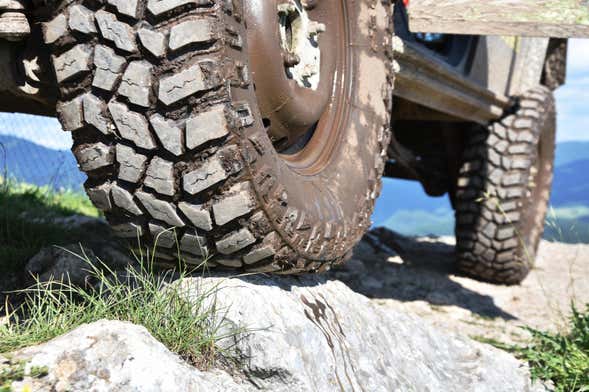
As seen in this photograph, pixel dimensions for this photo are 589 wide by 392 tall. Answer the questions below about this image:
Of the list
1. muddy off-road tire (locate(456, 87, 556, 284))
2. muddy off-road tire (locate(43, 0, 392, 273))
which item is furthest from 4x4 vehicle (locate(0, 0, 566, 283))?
muddy off-road tire (locate(456, 87, 556, 284))

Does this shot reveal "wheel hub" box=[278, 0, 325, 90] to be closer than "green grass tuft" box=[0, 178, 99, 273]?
Yes

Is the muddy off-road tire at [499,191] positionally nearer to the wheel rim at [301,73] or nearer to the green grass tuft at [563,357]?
the green grass tuft at [563,357]

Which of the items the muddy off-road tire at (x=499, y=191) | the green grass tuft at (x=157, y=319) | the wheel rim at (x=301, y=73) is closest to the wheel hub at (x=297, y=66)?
the wheel rim at (x=301, y=73)

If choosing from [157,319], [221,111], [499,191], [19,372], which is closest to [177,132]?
[221,111]

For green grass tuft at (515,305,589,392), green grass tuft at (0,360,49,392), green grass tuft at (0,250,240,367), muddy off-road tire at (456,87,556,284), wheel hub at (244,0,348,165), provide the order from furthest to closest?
muddy off-road tire at (456,87,556,284), green grass tuft at (515,305,589,392), wheel hub at (244,0,348,165), green grass tuft at (0,250,240,367), green grass tuft at (0,360,49,392)

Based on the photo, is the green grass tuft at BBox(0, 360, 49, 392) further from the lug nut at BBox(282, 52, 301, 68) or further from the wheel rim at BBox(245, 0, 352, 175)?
the lug nut at BBox(282, 52, 301, 68)

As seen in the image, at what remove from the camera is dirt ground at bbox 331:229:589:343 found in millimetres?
3510

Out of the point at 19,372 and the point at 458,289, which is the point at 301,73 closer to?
the point at 19,372

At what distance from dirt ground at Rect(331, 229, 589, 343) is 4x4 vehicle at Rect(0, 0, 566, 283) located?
1.20 meters

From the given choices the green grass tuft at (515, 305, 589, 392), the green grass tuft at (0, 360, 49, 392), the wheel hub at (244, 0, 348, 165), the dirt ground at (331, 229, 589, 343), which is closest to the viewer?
the green grass tuft at (0, 360, 49, 392)

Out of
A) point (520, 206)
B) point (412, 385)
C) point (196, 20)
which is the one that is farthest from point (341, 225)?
point (520, 206)

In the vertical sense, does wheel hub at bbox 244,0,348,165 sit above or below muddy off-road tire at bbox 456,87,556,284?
above

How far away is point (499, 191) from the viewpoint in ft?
13.7

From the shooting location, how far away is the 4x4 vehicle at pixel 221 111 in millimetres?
1607
